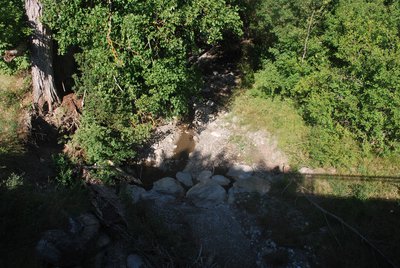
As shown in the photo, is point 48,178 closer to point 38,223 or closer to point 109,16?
point 38,223

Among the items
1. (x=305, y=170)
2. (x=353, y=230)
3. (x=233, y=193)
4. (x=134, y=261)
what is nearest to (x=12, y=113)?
(x=134, y=261)

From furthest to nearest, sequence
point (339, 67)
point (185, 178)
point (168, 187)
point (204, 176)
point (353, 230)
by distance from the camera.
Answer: point (339, 67) → point (204, 176) → point (185, 178) → point (168, 187) → point (353, 230)

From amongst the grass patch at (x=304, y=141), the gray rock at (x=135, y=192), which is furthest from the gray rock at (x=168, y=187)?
the grass patch at (x=304, y=141)

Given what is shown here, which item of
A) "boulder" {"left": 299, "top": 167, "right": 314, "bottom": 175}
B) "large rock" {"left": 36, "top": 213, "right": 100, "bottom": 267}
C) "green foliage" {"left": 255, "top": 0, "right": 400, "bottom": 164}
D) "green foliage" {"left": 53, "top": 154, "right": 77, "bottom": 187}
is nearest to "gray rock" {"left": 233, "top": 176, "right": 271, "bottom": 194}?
"boulder" {"left": 299, "top": 167, "right": 314, "bottom": 175}

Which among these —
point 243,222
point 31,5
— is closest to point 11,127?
point 31,5

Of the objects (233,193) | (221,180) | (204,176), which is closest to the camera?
(233,193)

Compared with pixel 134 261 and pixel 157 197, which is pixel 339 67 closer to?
pixel 157 197
